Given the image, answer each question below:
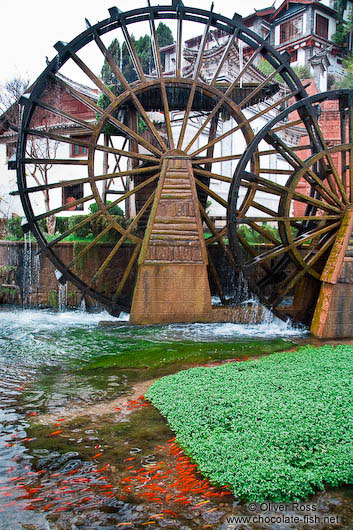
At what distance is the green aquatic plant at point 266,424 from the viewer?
Result: 3.26m

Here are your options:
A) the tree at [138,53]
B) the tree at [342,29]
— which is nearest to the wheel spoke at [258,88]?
the tree at [138,53]

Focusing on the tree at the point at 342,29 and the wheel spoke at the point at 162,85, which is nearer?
the wheel spoke at the point at 162,85

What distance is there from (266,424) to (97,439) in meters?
1.30

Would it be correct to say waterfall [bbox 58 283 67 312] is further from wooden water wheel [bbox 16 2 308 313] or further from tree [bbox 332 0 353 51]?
tree [bbox 332 0 353 51]

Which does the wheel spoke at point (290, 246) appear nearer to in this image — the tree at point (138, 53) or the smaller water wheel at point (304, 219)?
the smaller water wheel at point (304, 219)

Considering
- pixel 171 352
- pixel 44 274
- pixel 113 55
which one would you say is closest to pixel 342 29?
pixel 113 55

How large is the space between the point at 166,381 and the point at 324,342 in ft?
12.3

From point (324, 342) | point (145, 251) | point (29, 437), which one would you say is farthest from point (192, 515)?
point (145, 251)

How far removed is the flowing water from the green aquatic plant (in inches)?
5.3

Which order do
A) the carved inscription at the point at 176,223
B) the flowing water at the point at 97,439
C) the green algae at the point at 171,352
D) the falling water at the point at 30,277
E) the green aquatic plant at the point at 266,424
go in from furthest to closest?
the falling water at the point at 30,277
the carved inscription at the point at 176,223
the green algae at the point at 171,352
the green aquatic plant at the point at 266,424
the flowing water at the point at 97,439

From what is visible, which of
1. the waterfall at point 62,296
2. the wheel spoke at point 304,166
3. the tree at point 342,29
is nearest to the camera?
the wheel spoke at point 304,166

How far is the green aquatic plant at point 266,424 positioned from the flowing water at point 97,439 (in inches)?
5.3

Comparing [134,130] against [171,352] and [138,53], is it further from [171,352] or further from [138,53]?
A: [138,53]

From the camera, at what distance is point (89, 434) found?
13.3 feet
